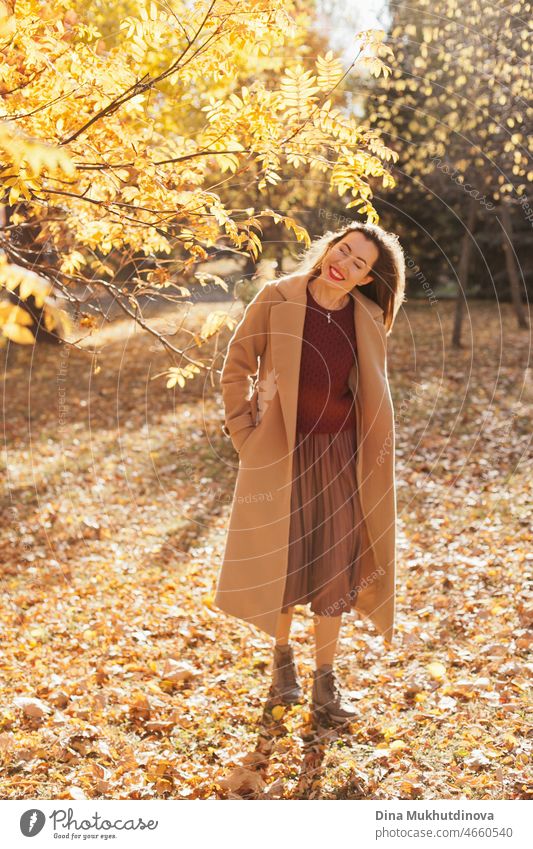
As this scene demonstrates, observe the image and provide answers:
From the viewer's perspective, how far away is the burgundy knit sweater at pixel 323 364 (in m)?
3.71

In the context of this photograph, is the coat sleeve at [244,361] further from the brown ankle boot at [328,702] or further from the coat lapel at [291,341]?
the brown ankle boot at [328,702]

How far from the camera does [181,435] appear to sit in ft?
36.8

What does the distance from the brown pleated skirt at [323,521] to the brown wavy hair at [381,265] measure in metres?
0.68

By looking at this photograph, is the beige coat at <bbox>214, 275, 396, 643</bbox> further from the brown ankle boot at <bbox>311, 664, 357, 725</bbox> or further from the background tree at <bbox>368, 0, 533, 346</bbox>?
the background tree at <bbox>368, 0, 533, 346</bbox>

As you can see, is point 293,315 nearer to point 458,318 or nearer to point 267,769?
point 267,769

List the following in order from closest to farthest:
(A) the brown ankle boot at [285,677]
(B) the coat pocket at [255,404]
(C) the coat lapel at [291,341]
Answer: (C) the coat lapel at [291,341] < (B) the coat pocket at [255,404] < (A) the brown ankle boot at [285,677]

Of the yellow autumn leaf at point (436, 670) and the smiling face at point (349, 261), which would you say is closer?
the smiling face at point (349, 261)

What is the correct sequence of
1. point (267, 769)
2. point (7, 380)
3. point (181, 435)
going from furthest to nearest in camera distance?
1. point (7, 380)
2. point (181, 435)
3. point (267, 769)

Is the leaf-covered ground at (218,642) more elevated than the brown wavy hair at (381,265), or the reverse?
the brown wavy hair at (381,265)

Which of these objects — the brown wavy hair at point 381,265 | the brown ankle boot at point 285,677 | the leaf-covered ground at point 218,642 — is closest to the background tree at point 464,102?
the leaf-covered ground at point 218,642

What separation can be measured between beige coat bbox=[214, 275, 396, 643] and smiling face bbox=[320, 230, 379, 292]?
0.14 metres

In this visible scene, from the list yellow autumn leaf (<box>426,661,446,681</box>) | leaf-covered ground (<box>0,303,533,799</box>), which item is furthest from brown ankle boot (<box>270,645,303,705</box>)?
yellow autumn leaf (<box>426,661,446,681</box>)

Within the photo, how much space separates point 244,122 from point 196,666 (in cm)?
309
